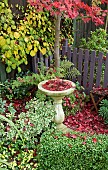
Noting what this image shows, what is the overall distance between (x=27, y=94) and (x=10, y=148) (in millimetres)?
1178

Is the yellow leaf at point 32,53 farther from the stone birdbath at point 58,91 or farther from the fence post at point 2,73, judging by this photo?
the stone birdbath at point 58,91

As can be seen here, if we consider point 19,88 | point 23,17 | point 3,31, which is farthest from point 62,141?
point 23,17

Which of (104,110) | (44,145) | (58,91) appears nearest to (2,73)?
(58,91)

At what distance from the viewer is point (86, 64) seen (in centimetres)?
412

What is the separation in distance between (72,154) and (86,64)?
6.19ft

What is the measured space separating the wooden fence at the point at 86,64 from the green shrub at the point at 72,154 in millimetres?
1563

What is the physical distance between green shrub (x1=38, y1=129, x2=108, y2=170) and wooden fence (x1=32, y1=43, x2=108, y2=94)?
5.13ft

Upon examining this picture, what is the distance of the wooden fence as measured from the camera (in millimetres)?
4004

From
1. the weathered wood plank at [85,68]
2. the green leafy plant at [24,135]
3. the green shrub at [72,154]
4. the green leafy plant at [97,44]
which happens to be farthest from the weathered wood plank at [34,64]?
the green shrub at [72,154]

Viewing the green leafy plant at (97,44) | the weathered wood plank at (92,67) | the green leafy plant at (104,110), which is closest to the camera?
the green leafy plant at (104,110)

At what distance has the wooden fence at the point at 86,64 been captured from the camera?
4.00 meters

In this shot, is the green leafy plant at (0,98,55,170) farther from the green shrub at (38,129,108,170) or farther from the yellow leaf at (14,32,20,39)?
the yellow leaf at (14,32,20,39)

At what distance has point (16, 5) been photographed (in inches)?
142

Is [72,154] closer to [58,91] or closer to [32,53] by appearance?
[58,91]
